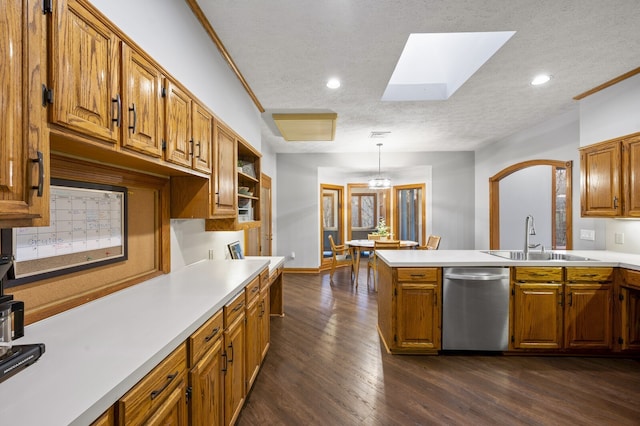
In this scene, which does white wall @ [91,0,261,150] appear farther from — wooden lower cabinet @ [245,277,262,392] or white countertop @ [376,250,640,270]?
white countertop @ [376,250,640,270]

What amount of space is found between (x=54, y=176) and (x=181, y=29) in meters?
1.17

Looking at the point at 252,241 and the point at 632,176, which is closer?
the point at 632,176

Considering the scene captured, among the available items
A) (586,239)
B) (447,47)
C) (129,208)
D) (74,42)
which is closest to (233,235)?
(129,208)

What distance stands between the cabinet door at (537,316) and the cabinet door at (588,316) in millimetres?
87

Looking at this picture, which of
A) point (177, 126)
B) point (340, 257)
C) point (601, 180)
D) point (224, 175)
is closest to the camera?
point (177, 126)

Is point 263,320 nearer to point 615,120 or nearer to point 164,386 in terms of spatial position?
point 164,386

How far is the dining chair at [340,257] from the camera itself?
5586 millimetres

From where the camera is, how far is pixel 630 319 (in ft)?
8.64

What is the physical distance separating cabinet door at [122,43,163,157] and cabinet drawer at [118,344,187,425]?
2.91ft

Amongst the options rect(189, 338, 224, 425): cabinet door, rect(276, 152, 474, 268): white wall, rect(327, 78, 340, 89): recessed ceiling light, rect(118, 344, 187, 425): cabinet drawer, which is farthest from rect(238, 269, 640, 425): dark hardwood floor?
rect(276, 152, 474, 268): white wall

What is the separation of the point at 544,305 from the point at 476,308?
61 centimetres

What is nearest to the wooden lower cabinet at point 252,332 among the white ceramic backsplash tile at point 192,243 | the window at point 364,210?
the white ceramic backsplash tile at point 192,243

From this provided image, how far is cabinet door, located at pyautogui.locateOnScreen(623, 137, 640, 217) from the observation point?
8.94 feet

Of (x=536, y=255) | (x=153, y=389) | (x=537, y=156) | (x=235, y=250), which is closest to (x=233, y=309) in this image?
(x=153, y=389)
